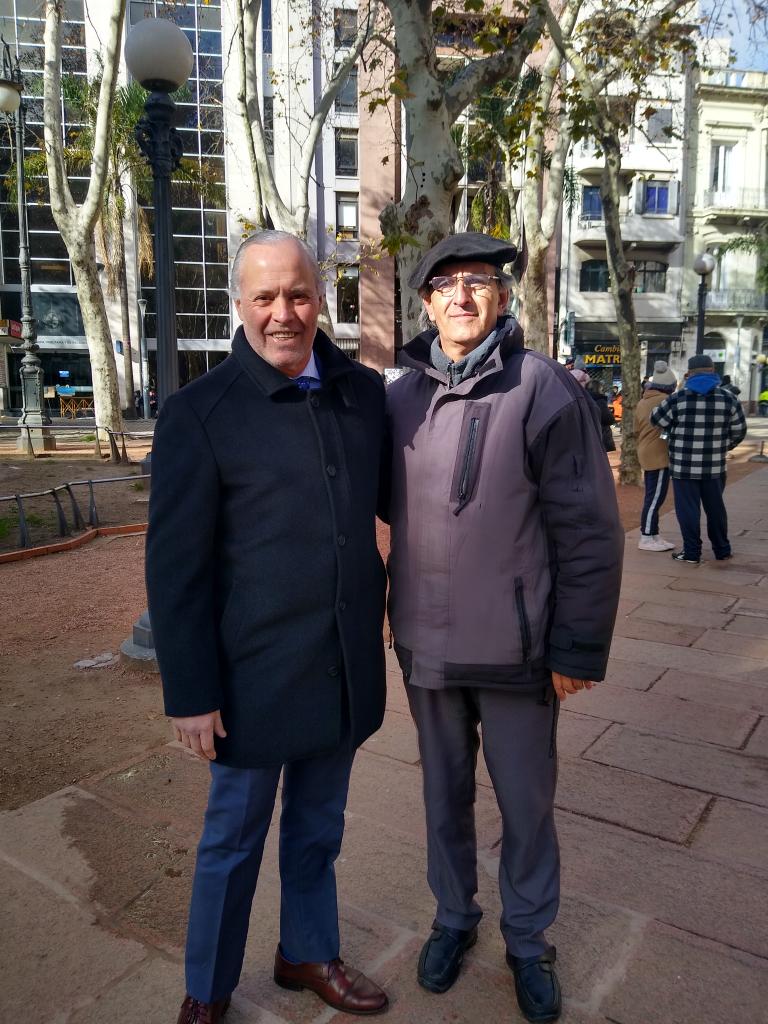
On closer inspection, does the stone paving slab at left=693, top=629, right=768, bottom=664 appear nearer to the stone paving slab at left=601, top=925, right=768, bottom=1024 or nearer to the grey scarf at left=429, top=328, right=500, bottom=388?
the stone paving slab at left=601, top=925, right=768, bottom=1024

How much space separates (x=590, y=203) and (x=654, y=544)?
105ft

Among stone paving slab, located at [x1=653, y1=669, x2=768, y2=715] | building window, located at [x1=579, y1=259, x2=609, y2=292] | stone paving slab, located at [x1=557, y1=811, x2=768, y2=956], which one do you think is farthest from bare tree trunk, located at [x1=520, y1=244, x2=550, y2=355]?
building window, located at [x1=579, y1=259, x2=609, y2=292]

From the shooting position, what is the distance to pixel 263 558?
2010 millimetres

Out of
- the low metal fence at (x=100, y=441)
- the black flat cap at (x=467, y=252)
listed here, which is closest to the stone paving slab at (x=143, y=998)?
the black flat cap at (x=467, y=252)

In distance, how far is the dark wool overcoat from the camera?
1.95m

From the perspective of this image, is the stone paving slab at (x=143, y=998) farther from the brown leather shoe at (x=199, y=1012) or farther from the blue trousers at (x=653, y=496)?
the blue trousers at (x=653, y=496)

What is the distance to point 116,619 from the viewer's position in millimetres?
6164

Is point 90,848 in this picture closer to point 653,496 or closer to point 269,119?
point 653,496

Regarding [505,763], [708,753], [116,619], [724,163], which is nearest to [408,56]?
[116,619]

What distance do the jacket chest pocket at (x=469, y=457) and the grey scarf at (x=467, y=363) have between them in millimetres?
100

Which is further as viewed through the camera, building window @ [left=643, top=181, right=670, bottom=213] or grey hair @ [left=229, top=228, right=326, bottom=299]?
building window @ [left=643, top=181, right=670, bottom=213]

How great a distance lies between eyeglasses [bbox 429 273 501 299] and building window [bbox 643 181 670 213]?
128ft

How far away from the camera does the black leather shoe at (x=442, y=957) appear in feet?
7.42

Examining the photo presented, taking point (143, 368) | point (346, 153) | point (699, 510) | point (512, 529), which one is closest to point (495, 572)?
point (512, 529)
